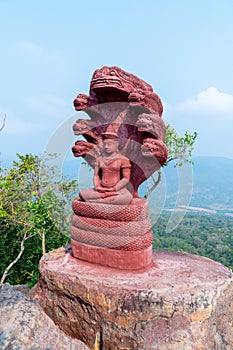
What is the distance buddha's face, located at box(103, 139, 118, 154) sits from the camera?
4.30 metres


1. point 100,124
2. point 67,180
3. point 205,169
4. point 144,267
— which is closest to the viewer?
point 144,267

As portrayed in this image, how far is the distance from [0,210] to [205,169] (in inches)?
4807

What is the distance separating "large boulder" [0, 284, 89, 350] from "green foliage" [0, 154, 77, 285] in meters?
3.46

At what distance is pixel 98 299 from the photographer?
3344 mm

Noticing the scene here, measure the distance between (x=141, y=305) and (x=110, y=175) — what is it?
184 cm

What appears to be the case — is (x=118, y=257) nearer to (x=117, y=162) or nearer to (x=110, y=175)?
(x=110, y=175)

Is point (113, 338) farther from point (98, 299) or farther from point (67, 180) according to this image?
point (67, 180)

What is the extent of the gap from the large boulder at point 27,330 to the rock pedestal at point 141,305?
1.04 ft

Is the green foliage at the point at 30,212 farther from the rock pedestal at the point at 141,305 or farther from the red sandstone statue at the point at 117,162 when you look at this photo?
the rock pedestal at the point at 141,305

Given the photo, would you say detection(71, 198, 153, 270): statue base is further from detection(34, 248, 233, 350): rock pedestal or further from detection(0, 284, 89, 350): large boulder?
detection(0, 284, 89, 350): large boulder

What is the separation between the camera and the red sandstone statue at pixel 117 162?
3975mm

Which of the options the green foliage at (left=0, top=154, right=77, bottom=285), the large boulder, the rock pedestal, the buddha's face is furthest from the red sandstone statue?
the green foliage at (left=0, top=154, right=77, bottom=285)

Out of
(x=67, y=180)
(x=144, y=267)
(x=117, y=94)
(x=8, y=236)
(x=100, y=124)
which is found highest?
(x=117, y=94)

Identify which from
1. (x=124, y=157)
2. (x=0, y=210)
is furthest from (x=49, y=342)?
(x=0, y=210)
